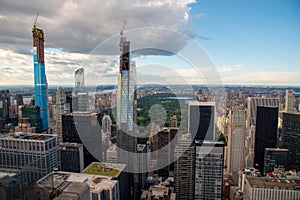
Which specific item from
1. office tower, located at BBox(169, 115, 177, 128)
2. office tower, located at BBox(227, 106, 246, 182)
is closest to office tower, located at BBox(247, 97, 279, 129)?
office tower, located at BBox(227, 106, 246, 182)

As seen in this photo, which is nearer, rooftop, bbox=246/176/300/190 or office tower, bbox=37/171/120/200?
office tower, bbox=37/171/120/200

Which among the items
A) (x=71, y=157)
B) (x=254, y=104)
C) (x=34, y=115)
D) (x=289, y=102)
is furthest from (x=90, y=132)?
(x=289, y=102)

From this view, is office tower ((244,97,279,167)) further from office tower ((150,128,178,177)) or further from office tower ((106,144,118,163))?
office tower ((106,144,118,163))

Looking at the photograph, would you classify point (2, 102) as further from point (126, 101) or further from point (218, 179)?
point (218, 179)

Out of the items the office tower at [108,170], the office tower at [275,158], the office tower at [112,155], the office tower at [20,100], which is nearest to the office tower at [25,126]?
the office tower at [20,100]

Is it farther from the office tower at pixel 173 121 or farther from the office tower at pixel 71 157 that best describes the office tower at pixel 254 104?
the office tower at pixel 71 157

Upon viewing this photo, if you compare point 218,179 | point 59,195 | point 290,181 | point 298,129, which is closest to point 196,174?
point 218,179
